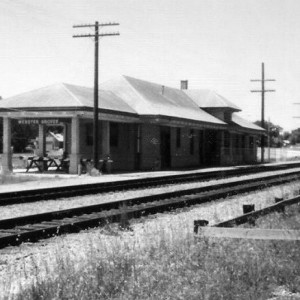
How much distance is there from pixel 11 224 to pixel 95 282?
14.3ft

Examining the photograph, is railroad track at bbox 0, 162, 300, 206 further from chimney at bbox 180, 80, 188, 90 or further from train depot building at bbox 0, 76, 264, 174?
chimney at bbox 180, 80, 188, 90

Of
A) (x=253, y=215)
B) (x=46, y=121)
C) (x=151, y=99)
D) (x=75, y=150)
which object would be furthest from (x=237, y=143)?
(x=253, y=215)

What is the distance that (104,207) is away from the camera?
12320mm

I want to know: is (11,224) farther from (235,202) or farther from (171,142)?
(171,142)

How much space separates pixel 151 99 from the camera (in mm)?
36688

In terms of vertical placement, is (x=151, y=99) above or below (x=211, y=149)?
above

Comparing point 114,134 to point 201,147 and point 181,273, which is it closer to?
point 201,147

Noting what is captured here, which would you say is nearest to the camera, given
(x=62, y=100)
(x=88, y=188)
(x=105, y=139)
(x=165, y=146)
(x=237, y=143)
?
(x=88, y=188)

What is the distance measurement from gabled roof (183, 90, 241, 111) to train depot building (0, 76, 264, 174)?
0.45 ft

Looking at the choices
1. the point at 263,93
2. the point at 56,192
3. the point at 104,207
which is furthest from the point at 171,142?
the point at 104,207

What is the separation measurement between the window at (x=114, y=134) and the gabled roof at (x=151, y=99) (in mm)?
1711

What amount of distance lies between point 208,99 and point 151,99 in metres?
12.4

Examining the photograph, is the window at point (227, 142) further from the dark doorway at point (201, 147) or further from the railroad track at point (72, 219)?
the railroad track at point (72, 219)

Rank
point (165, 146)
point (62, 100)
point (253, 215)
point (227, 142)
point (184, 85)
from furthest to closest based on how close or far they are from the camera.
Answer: point (184, 85) → point (227, 142) → point (165, 146) → point (62, 100) → point (253, 215)
